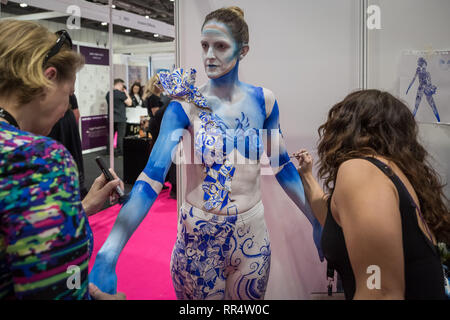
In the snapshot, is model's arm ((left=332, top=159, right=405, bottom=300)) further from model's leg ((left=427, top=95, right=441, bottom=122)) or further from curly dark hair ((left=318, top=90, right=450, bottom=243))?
model's leg ((left=427, top=95, right=441, bottom=122))

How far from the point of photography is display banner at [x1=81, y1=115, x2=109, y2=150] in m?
6.74

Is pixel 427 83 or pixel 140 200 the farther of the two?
pixel 427 83

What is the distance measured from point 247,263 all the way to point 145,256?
1.55 m

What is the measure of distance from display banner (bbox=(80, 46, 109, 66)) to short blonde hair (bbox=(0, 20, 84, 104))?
5386mm

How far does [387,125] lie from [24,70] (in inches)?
39.2

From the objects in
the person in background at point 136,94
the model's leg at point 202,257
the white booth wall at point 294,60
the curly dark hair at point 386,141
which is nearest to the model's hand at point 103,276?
the model's leg at point 202,257

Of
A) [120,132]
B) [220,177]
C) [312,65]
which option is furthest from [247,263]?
[120,132]

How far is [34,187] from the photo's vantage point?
27.7 inches

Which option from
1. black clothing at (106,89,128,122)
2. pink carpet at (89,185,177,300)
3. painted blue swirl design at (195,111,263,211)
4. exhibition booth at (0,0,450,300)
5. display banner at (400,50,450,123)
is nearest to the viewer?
painted blue swirl design at (195,111,263,211)

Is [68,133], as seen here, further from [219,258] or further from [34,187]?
[34,187]

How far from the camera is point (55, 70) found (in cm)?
87

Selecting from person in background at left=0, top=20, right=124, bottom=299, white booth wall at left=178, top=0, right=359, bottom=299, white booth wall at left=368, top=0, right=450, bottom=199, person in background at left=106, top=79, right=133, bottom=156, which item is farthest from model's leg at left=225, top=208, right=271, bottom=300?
person in background at left=106, top=79, right=133, bottom=156
